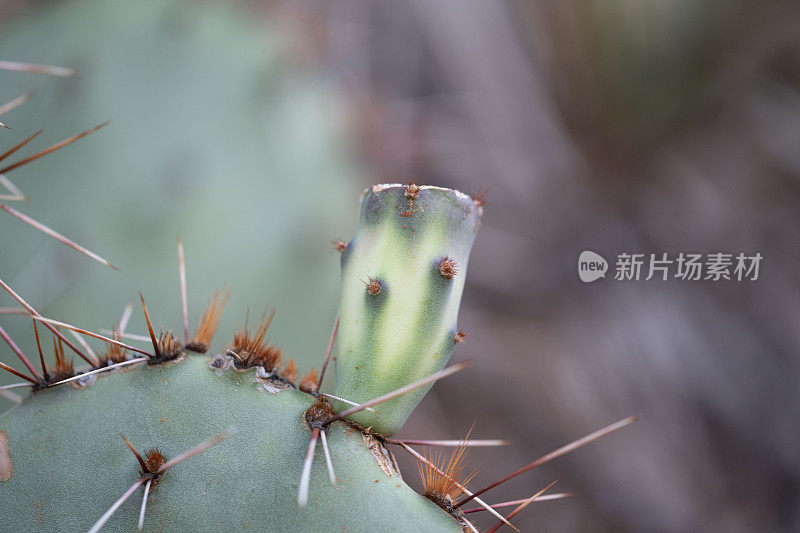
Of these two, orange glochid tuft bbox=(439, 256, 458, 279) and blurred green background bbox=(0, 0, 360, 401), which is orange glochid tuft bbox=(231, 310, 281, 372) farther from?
blurred green background bbox=(0, 0, 360, 401)

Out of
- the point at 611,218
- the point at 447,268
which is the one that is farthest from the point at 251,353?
the point at 611,218

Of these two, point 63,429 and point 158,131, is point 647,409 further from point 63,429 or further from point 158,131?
point 63,429

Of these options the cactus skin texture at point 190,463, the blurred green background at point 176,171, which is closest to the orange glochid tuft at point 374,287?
the cactus skin texture at point 190,463

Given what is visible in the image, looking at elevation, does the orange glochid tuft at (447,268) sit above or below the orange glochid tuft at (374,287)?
above

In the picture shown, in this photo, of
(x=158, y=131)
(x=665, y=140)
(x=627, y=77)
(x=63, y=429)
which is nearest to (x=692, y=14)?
(x=627, y=77)

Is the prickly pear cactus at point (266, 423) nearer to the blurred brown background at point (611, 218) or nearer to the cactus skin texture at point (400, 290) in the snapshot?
the cactus skin texture at point (400, 290)

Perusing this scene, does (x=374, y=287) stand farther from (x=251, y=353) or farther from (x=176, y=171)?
(x=176, y=171)

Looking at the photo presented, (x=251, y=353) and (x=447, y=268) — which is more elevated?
(x=447, y=268)

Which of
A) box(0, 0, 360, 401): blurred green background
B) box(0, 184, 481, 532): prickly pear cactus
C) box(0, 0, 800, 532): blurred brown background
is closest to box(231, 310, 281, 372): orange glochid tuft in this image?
box(0, 184, 481, 532): prickly pear cactus
